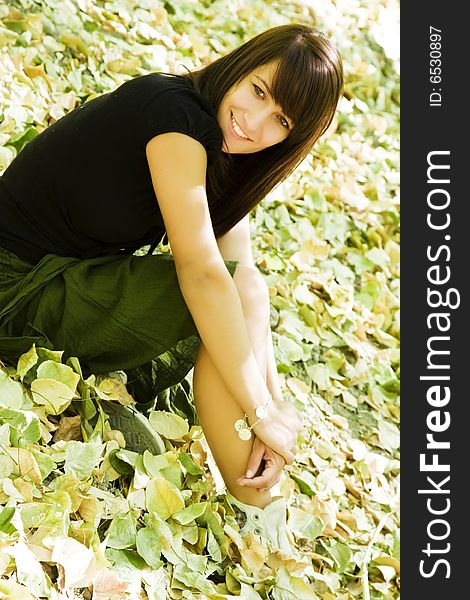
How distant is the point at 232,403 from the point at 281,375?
0.60 m

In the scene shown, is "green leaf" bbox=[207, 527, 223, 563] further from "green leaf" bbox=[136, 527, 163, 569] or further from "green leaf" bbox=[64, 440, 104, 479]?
"green leaf" bbox=[64, 440, 104, 479]

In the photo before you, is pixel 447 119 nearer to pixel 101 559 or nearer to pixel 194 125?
pixel 194 125

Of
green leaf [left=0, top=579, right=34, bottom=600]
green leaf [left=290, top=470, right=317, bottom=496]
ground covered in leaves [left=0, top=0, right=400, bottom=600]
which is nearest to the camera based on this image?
green leaf [left=0, top=579, right=34, bottom=600]

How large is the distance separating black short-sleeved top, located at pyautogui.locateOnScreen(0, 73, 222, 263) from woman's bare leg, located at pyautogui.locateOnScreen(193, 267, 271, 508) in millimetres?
233

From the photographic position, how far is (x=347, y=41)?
139 inches

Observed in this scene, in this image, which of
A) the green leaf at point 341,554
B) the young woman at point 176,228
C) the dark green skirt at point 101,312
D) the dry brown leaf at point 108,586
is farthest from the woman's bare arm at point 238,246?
the dry brown leaf at point 108,586

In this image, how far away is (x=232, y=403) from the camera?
1529 millimetres

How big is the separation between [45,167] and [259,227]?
96 centimetres

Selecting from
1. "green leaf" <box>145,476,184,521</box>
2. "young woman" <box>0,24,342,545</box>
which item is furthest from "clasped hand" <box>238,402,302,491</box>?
"green leaf" <box>145,476,184,521</box>

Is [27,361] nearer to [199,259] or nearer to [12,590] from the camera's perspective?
[199,259]

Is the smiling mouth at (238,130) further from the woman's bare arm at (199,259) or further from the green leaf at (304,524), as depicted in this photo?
the green leaf at (304,524)

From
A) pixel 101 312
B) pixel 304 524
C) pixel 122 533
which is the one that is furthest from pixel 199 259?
pixel 304 524

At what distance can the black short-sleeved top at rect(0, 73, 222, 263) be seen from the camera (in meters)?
1.49

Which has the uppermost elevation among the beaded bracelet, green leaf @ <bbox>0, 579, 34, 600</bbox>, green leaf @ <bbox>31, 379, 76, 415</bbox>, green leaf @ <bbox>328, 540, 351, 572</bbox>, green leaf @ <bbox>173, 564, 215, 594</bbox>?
green leaf @ <bbox>31, 379, 76, 415</bbox>
